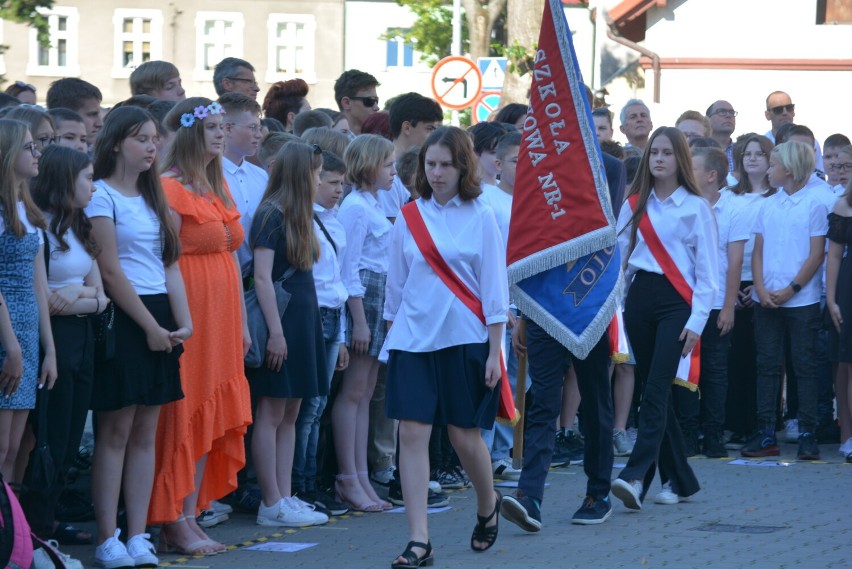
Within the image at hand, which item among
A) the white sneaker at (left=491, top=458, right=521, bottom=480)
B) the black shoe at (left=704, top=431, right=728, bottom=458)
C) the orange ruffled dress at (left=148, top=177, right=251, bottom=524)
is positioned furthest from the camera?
the black shoe at (left=704, top=431, right=728, bottom=458)

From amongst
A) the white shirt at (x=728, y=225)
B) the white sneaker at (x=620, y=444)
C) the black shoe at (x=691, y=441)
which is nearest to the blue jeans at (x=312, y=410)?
the white sneaker at (x=620, y=444)

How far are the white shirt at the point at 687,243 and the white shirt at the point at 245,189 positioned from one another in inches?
83.0

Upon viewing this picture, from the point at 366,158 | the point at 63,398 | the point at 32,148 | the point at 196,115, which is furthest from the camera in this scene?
the point at 366,158

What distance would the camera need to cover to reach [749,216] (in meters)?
12.1

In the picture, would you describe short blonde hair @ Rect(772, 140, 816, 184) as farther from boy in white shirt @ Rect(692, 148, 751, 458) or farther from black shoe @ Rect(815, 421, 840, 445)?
black shoe @ Rect(815, 421, 840, 445)

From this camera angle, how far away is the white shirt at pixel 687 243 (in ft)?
Result: 30.0

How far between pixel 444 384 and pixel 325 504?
1.69 m

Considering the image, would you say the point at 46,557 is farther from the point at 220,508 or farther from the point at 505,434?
the point at 505,434

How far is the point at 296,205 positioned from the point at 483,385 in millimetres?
1503

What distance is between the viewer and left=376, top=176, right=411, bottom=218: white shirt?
9.87 metres

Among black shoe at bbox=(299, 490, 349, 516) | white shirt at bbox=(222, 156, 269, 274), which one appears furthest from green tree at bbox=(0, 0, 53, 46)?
black shoe at bbox=(299, 490, 349, 516)

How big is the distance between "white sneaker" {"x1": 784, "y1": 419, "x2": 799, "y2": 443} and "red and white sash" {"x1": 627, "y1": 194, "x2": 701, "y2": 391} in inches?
133

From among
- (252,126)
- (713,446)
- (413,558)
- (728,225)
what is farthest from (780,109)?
(413,558)

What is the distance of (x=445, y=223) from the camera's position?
26.1 feet
